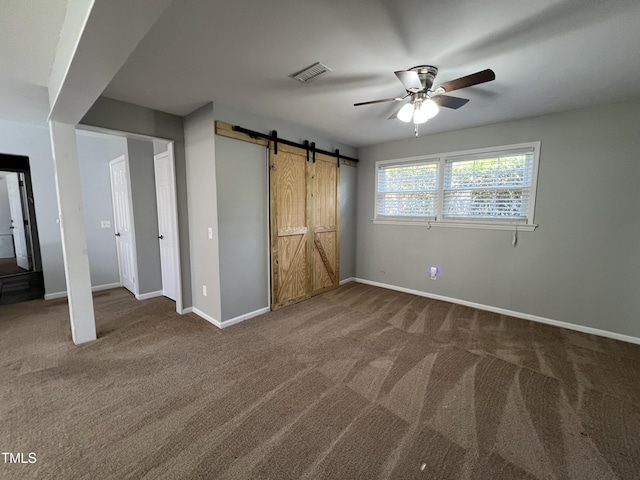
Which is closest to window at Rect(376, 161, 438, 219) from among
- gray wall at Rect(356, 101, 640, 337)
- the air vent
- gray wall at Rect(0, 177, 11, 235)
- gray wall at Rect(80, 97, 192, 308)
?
gray wall at Rect(356, 101, 640, 337)

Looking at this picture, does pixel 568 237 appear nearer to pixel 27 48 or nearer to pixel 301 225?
pixel 301 225

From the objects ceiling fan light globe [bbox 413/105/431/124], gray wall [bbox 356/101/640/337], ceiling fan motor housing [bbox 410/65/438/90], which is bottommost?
gray wall [bbox 356/101/640/337]

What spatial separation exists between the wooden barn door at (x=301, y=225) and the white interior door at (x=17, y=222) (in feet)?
15.7

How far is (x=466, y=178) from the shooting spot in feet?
12.0

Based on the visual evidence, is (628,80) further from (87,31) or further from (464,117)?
(87,31)

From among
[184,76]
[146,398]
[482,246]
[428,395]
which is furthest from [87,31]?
[482,246]

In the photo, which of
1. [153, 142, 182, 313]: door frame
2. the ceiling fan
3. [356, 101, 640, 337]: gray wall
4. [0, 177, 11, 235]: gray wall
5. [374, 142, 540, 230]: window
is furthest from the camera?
[0, 177, 11, 235]: gray wall

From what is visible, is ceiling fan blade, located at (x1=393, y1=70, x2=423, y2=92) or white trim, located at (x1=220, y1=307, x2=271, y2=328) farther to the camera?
white trim, located at (x1=220, y1=307, x2=271, y2=328)

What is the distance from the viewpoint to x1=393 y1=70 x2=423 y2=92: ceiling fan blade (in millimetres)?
1807

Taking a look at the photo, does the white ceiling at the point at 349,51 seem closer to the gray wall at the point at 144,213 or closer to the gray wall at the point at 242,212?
the gray wall at the point at 242,212

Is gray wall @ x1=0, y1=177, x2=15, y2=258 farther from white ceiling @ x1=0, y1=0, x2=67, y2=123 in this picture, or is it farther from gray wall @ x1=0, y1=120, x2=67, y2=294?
white ceiling @ x1=0, y1=0, x2=67, y2=123

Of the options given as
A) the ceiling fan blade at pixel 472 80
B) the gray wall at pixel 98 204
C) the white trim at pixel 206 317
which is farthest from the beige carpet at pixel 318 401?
A: the ceiling fan blade at pixel 472 80

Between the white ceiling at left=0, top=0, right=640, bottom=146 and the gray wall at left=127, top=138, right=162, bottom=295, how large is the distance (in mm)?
1105

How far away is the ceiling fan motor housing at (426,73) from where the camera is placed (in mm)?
2016
